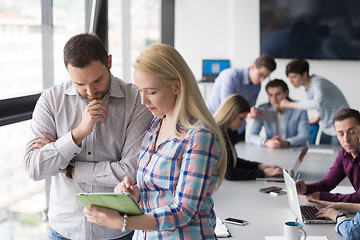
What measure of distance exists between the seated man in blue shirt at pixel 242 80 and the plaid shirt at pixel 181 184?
3281 millimetres

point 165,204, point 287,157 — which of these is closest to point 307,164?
point 287,157

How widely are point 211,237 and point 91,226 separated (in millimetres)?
547

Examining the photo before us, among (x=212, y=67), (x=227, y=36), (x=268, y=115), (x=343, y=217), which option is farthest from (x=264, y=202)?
(x=227, y=36)

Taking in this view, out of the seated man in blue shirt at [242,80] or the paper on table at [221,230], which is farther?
the seated man in blue shirt at [242,80]

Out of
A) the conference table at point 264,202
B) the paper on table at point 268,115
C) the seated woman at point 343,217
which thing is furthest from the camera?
the paper on table at point 268,115

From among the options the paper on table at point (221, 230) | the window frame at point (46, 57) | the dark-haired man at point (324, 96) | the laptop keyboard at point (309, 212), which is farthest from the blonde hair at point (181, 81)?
the dark-haired man at point (324, 96)

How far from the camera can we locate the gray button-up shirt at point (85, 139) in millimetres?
2002

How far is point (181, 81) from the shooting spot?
171cm

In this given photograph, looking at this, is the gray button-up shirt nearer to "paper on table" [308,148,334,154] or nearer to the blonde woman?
the blonde woman

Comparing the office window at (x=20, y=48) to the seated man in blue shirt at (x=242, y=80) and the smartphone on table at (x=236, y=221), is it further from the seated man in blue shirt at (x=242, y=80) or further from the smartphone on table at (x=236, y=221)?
the seated man in blue shirt at (x=242, y=80)

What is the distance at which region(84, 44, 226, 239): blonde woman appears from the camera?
1.62 m

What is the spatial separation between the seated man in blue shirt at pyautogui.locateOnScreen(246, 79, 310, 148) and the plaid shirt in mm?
3246

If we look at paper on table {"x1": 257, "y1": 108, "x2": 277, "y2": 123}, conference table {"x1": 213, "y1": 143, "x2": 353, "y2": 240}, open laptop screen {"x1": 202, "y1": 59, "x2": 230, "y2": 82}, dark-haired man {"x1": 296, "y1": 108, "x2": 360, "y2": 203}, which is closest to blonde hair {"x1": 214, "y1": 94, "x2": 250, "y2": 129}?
conference table {"x1": 213, "y1": 143, "x2": 353, "y2": 240}

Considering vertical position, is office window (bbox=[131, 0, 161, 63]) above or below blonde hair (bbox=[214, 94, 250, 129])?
above
